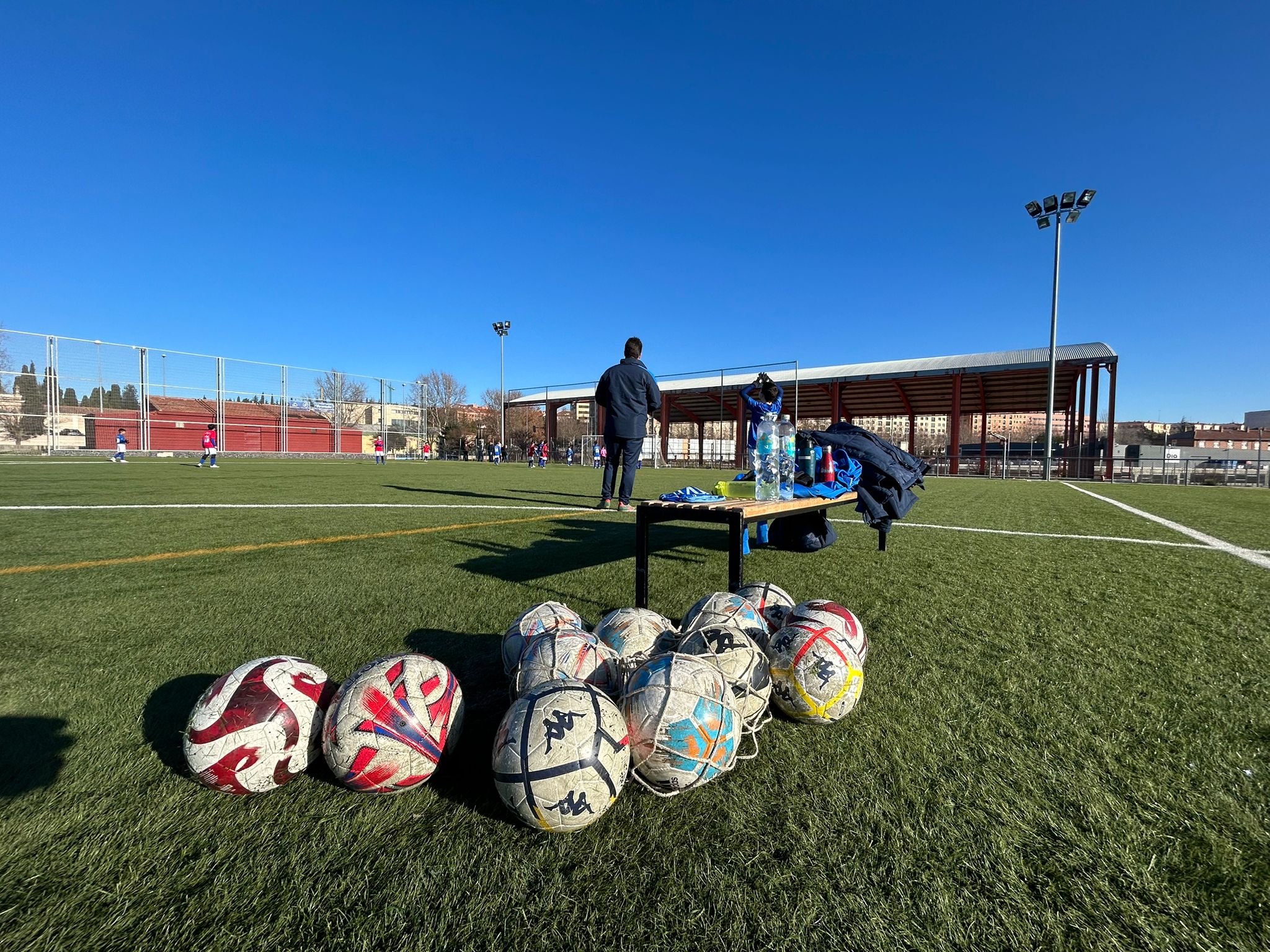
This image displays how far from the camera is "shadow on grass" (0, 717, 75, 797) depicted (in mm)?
1768

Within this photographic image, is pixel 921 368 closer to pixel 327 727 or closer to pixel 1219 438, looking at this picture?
pixel 327 727

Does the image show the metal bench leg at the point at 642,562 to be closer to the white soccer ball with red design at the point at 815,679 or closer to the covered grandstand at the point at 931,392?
the white soccer ball with red design at the point at 815,679

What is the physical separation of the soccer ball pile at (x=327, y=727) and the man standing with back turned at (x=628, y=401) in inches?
189

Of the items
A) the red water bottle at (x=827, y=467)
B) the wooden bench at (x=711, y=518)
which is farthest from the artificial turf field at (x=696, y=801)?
the red water bottle at (x=827, y=467)

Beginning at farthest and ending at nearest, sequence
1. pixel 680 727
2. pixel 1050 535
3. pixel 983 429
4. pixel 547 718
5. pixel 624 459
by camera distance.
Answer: pixel 983 429 < pixel 624 459 < pixel 1050 535 < pixel 680 727 < pixel 547 718

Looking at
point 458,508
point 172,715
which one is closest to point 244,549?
point 172,715

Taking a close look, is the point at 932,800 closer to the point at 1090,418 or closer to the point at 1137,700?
the point at 1137,700

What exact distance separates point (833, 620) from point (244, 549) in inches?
207

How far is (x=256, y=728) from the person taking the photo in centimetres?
179

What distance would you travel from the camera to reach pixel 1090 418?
2698cm

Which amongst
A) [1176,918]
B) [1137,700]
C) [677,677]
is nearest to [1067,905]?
[1176,918]

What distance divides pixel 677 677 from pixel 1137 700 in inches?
79.7

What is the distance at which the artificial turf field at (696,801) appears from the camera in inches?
50.7

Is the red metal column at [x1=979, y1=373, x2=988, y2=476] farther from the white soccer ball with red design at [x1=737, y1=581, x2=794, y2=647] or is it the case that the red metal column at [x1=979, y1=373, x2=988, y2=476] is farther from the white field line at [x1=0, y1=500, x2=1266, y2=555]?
the white soccer ball with red design at [x1=737, y1=581, x2=794, y2=647]
